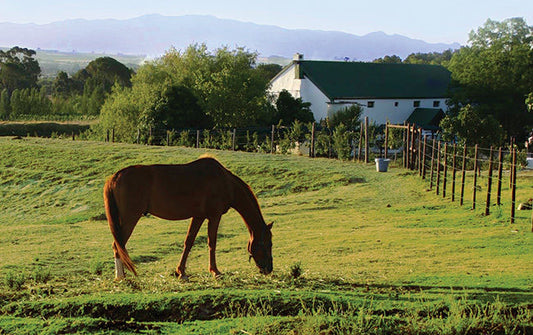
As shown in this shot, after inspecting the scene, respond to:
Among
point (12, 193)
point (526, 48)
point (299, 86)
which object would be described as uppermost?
point (526, 48)

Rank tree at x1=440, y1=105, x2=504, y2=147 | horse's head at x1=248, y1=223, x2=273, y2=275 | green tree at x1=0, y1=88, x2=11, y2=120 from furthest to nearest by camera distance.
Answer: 1. green tree at x1=0, y1=88, x2=11, y2=120
2. tree at x1=440, y1=105, x2=504, y2=147
3. horse's head at x1=248, y1=223, x2=273, y2=275

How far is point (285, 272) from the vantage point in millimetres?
9375

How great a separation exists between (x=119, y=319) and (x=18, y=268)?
4967 mm

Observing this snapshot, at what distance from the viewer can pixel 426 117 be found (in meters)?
61.0

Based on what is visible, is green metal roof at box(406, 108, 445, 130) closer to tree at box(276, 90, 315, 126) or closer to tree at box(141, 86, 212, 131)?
tree at box(276, 90, 315, 126)

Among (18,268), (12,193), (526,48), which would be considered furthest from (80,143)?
(526,48)

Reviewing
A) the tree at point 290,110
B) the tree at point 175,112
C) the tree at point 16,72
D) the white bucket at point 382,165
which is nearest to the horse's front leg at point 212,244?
the white bucket at point 382,165

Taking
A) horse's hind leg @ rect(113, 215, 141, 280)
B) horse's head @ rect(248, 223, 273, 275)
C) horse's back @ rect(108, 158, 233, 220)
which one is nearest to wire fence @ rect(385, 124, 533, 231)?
horse's head @ rect(248, 223, 273, 275)

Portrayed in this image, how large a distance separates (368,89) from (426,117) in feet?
20.2

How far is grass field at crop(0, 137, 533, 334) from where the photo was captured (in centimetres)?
651

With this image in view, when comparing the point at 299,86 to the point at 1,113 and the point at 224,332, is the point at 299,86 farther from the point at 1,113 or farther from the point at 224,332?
→ the point at 224,332

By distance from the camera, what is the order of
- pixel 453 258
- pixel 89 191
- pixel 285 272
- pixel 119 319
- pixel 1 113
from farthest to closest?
pixel 1 113, pixel 89 191, pixel 453 258, pixel 285 272, pixel 119 319

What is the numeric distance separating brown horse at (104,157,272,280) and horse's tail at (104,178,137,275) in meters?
0.01

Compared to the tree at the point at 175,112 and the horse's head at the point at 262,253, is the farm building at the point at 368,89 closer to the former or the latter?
the tree at the point at 175,112
